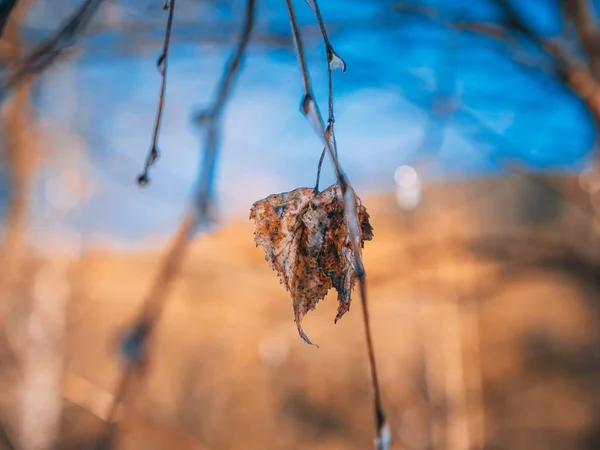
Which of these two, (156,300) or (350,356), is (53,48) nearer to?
(156,300)

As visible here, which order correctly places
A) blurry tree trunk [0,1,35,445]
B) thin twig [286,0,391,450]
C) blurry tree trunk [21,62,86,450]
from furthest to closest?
blurry tree trunk [21,62,86,450]
blurry tree trunk [0,1,35,445]
thin twig [286,0,391,450]

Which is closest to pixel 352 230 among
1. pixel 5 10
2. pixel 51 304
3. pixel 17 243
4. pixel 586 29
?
pixel 5 10

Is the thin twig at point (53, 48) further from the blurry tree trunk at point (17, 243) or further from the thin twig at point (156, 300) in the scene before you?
the blurry tree trunk at point (17, 243)

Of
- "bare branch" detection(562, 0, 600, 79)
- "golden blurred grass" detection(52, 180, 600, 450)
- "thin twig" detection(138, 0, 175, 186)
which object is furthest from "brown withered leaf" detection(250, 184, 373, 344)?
"golden blurred grass" detection(52, 180, 600, 450)

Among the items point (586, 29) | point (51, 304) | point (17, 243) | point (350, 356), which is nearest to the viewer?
point (586, 29)

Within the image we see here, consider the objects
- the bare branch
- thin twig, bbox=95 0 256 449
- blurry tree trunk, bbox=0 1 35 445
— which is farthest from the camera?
blurry tree trunk, bbox=0 1 35 445

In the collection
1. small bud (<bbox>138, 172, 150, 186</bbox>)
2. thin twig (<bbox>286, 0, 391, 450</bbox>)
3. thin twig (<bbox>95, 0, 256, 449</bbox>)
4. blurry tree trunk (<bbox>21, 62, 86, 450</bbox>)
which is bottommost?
blurry tree trunk (<bbox>21, 62, 86, 450</bbox>)

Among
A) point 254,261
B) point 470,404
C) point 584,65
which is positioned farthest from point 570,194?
point 470,404

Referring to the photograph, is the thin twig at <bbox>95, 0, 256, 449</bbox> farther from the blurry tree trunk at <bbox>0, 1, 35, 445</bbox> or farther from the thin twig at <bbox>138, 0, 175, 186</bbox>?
the blurry tree trunk at <bbox>0, 1, 35, 445</bbox>
